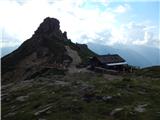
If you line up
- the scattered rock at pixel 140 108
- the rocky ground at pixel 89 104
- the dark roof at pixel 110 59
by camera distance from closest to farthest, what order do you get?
the rocky ground at pixel 89 104 < the scattered rock at pixel 140 108 < the dark roof at pixel 110 59

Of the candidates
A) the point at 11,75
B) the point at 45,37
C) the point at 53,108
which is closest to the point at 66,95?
the point at 53,108

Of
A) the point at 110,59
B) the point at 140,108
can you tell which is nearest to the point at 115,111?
the point at 140,108

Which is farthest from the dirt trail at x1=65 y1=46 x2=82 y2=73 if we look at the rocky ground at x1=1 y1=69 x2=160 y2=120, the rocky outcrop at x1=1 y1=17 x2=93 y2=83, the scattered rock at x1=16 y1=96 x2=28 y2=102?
the rocky ground at x1=1 y1=69 x2=160 y2=120

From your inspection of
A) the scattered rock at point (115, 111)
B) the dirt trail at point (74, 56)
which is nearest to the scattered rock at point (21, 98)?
the scattered rock at point (115, 111)

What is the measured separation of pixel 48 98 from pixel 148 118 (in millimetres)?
26650

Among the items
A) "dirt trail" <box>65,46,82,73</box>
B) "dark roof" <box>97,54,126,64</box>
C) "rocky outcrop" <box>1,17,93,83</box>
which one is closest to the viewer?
"dark roof" <box>97,54,126,64</box>

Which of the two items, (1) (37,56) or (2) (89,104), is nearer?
(2) (89,104)

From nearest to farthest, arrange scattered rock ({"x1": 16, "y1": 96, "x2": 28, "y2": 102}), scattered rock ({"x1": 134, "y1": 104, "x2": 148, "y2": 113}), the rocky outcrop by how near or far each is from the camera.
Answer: scattered rock ({"x1": 134, "y1": 104, "x2": 148, "y2": 113}) → scattered rock ({"x1": 16, "y1": 96, "x2": 28, "y2": 102}) → the rocky outcrop

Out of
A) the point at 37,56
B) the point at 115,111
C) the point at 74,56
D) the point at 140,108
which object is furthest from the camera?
the point at 37,56

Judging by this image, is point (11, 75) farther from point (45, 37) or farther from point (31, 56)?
point (45, 37)

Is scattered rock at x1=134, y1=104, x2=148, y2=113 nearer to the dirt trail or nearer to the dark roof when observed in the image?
the dark roof

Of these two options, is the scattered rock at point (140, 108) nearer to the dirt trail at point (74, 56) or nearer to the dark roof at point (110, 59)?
the dark roof at point (110, 59)

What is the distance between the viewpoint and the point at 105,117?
49125mm

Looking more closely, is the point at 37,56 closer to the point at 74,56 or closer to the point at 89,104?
the point at 74,56
